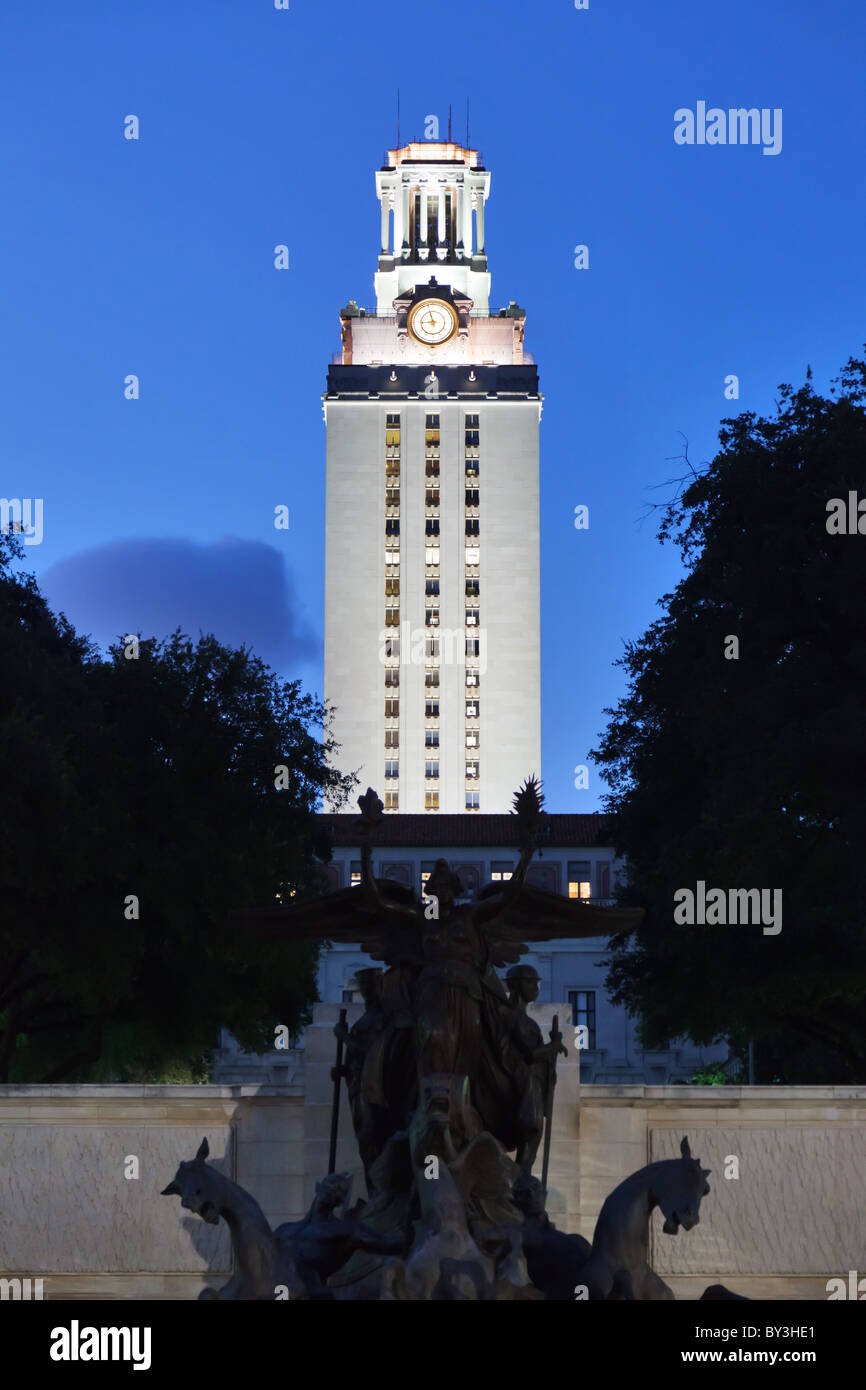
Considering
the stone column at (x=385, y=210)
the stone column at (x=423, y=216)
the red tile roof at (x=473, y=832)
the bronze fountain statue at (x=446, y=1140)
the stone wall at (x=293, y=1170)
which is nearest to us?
the bronze fountain statue at (x=446, y=1140)

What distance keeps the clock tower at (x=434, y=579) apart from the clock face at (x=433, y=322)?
537 cm

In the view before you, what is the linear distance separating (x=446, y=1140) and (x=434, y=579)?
416 feet

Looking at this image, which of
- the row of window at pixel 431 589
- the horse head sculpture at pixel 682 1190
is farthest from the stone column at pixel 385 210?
the horse head sculpture at pixel 682 1190

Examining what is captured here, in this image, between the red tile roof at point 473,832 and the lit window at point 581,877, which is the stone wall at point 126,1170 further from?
the lit window at point 581,877

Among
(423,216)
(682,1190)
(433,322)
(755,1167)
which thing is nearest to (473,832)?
(433,322)

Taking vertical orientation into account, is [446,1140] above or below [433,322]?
below

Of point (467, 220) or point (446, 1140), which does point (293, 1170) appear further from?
point (467, 220)

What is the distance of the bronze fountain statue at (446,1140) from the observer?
581 inches

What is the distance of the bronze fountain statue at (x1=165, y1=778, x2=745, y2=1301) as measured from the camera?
581 inches

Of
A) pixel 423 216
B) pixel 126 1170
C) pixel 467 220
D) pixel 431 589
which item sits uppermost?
pixel 423 216

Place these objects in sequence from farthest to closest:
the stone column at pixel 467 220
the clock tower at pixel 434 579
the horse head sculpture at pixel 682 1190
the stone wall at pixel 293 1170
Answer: the stone column at pixel 467 220
the clock tower at pixel 434 579
the stone wall at pixel 293 1170
the horse head sculpture at pixel 682 1190

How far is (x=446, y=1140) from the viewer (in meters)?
15.0

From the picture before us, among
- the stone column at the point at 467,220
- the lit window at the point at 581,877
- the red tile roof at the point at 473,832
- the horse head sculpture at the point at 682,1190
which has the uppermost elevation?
the stone column at the point at 467,220

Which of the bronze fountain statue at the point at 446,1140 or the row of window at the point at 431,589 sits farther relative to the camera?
the row of window at the point at 431,589
